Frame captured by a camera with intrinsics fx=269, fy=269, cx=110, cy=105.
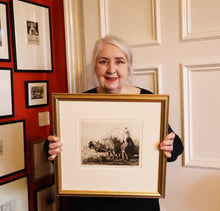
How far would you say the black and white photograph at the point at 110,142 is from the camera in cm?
111

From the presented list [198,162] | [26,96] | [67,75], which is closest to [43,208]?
[26,96]

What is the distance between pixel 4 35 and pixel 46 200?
1.02m

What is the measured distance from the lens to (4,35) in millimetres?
1410

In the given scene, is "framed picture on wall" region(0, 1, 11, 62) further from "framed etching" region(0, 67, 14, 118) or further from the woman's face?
the woman's face

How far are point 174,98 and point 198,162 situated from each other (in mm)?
369

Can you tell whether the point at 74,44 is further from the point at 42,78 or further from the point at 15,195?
the point at 15,195

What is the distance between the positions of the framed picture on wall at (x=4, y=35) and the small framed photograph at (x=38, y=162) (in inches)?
20.1

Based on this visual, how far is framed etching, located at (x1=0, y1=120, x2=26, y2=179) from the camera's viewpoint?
1426 mm

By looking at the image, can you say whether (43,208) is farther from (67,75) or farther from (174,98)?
(174,98)

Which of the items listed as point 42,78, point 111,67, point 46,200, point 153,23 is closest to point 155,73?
point 153,23

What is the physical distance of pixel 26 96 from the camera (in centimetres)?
155

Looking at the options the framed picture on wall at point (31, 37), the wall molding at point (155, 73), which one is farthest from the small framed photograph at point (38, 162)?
the wall molding at point (155, 73)

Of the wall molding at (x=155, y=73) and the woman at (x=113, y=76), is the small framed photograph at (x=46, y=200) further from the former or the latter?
the wall molding at (x=155, y=73)

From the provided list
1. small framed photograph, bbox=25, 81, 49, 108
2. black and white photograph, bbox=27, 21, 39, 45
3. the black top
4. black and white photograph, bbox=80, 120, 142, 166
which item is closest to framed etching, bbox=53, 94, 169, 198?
black and white photograph, bbox=80, 120, 142, 166
